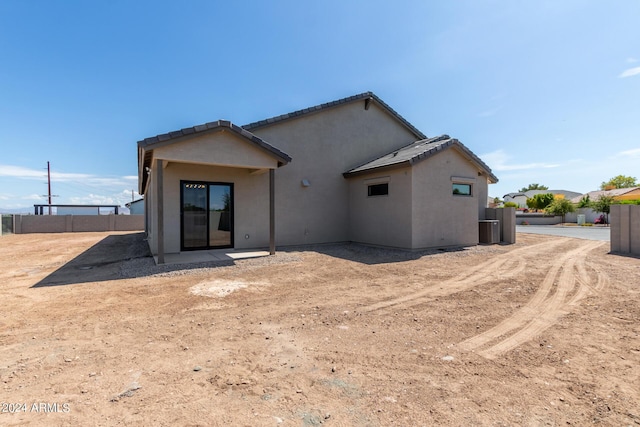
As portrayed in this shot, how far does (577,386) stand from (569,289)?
4.32 metres

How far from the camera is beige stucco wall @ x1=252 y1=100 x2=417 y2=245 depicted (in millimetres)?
12094

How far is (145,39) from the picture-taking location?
441 inches

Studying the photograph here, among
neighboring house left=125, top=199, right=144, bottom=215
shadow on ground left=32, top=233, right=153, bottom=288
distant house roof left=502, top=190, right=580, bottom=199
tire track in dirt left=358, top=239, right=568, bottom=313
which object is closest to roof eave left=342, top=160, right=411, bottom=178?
tire track in dirt left=358, top=239, right=568, bottom=313

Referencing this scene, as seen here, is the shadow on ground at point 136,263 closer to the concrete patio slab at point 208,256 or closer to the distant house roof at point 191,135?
the concrete patio slab at point 208,256

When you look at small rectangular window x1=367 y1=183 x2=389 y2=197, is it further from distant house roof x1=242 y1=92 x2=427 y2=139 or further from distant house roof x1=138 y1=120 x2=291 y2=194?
distant house roof x1=138 y1=120 x2=291 y2=194

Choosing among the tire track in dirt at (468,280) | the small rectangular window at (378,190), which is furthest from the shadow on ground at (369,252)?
the small rectangular window at (378,190)

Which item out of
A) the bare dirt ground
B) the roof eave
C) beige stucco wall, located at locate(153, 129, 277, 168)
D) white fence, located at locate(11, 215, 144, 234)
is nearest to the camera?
the bare dirt ground

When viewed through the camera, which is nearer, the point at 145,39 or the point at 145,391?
the point at 145,391

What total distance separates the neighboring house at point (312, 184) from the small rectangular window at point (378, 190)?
1.7 inches

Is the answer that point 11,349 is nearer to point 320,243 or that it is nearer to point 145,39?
point 320,243

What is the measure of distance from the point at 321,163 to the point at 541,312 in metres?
9.71

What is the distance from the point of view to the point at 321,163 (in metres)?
12.9

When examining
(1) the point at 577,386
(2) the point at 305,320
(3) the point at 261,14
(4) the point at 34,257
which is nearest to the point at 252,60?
(3) the point at 261,14

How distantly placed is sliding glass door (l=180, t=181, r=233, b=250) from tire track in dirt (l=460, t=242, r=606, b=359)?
8.90 m
